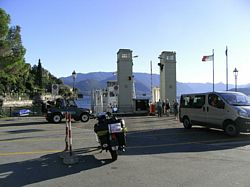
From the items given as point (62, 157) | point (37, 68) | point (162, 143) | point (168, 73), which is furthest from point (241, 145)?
point (37, 68)

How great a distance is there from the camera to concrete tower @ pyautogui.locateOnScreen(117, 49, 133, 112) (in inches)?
1264

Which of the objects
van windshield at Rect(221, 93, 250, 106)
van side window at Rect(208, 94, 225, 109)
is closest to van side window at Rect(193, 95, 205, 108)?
van side window at Rect(208, 94, 225, 109)

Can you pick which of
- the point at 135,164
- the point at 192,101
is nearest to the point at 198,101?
the point at 192,101

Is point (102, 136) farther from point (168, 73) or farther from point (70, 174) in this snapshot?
point (168, 73)

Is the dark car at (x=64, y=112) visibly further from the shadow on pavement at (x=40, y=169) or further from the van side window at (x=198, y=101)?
the shadow on pavement at (x=40, y=169)

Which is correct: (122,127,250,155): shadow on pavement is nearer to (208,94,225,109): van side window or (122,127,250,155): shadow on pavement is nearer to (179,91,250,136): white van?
(179,91,250,136): white van

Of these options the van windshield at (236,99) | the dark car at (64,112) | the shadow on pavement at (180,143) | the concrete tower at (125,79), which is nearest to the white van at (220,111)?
the van windshield at (236,99)

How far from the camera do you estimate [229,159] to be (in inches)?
386

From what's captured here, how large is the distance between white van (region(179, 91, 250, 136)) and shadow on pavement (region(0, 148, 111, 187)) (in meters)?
7.46

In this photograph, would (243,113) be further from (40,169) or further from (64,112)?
(64,112)

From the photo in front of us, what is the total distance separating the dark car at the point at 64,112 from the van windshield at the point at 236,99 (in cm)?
1111

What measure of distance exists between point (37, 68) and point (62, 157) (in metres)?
133

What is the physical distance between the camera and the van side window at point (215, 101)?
52.9 ft

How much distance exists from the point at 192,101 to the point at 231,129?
356 centimetres
